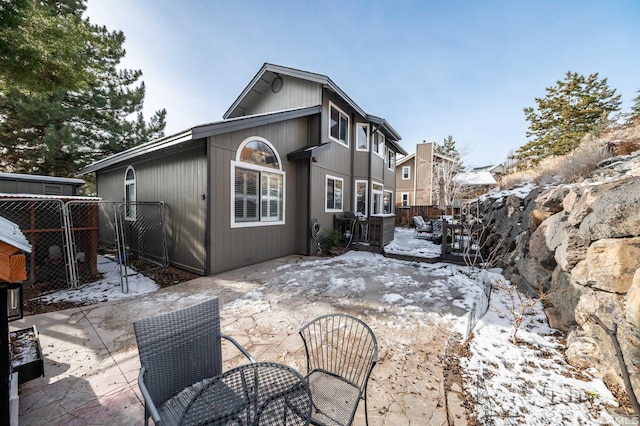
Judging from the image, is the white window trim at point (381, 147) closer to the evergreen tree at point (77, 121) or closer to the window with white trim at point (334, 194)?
the window with white trim at point (334, 194)

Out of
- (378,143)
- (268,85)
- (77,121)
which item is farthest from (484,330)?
(77,121)

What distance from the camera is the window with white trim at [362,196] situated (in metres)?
10.4

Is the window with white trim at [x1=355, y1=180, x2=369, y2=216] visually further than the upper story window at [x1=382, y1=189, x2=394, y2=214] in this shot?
No

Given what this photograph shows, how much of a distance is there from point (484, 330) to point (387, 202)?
430 inches

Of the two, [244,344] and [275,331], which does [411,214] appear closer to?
[275,331]

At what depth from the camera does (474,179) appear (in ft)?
65.6

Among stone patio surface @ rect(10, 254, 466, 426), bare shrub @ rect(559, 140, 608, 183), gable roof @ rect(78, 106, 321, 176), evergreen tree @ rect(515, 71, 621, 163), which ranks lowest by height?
stone patio surface @ rect(10, 254, 466, 426)

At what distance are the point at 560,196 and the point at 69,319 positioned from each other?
7.60 meters

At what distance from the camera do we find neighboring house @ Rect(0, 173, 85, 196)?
580 cm

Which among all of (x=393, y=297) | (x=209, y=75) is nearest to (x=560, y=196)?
(x=393, y=297)

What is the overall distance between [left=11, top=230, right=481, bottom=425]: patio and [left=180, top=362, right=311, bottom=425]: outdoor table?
2.77 feet

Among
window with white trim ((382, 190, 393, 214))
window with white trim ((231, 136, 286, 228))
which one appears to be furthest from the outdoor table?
window with white trim ((382, 190, 393, 214))

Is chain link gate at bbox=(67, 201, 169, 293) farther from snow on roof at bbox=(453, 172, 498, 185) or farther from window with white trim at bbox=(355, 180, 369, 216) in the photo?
snow on roof at bbox=(453, 172, 498, 185)

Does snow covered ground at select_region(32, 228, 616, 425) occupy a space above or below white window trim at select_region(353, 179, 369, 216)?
below
